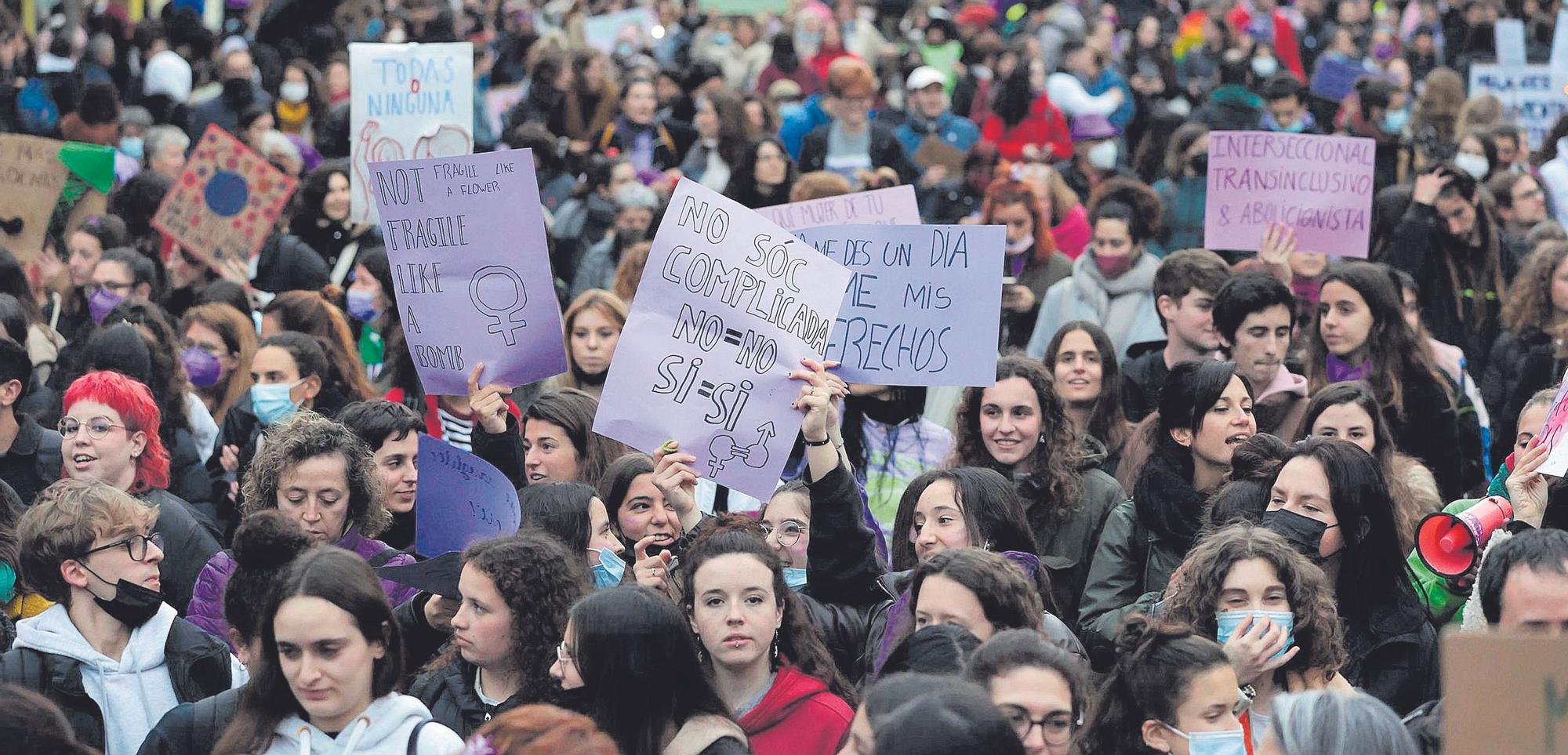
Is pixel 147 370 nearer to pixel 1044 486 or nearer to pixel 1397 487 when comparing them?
pixel 1044 486

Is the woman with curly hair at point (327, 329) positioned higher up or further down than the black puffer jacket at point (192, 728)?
higher up

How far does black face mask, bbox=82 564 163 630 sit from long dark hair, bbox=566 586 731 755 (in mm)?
1264

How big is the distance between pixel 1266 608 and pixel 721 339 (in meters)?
1.78

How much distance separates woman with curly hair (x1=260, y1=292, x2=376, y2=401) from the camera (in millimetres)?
8172

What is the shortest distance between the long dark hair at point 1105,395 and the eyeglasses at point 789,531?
190cm

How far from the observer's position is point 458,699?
492 centimetres

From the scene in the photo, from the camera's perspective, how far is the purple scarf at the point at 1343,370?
7.86 metres

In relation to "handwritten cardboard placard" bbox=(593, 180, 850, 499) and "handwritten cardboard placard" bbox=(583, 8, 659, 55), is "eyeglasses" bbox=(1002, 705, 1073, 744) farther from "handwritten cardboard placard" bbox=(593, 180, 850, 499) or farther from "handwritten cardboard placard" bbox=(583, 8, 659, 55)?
"handwritten cardboard placard" bbox=(583, 8, 659, 55)

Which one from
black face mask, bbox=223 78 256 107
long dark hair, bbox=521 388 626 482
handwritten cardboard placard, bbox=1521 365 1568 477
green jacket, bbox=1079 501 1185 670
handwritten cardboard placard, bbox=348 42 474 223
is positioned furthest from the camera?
black face mask, bbox=223 78 256 107

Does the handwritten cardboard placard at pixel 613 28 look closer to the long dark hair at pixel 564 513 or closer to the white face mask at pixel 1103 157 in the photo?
the white face mask at pixel 1103 157

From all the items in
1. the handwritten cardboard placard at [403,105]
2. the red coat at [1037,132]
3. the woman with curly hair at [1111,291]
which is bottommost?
the woman with curly hair at [1111,291]

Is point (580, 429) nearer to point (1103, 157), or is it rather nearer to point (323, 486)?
point (323, 486)

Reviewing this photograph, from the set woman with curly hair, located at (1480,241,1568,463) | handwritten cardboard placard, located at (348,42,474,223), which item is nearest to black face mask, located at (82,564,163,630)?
handwritten cardboard placard, located at (348,42,474,223)

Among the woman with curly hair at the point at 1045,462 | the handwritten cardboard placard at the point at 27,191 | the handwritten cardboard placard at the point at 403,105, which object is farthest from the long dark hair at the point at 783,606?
the handwritten cardboard placard at the point at 27,191
